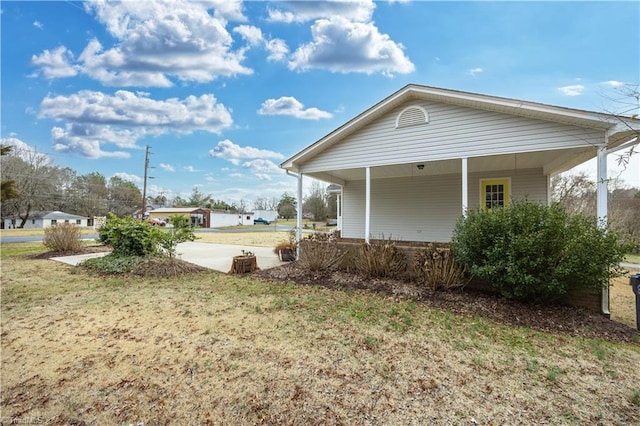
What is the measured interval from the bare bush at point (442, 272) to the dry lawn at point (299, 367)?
1.00m

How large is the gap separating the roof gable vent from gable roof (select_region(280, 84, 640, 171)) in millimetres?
283

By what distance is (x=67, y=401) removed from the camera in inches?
102

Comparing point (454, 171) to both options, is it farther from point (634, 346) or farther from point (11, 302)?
point (11, 302)

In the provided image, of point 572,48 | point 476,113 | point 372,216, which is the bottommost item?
point 372,216

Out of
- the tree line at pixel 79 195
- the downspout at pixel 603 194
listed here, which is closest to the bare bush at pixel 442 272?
the downspout at pixel 603 194

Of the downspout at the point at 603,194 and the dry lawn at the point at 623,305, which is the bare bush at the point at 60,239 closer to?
the downspout at the point at 603,194

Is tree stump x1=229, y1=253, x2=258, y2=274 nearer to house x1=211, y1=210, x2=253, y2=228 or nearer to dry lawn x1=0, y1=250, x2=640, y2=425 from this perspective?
dry lawn x1=0, y1=250, x2=640, y2=425

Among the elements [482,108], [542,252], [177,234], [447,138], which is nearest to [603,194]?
[542,252]

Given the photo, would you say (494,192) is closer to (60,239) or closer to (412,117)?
(412,117)

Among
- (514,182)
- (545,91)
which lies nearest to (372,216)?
(514,182)

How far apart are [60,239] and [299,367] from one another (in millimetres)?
13597

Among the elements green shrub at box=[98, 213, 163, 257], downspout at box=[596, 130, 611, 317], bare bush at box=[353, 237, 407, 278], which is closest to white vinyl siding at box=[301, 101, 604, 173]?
downspout at box=[596, 130, 611, 317]

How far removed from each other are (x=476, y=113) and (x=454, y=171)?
2.64 metres

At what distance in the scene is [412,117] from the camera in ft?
24.1
